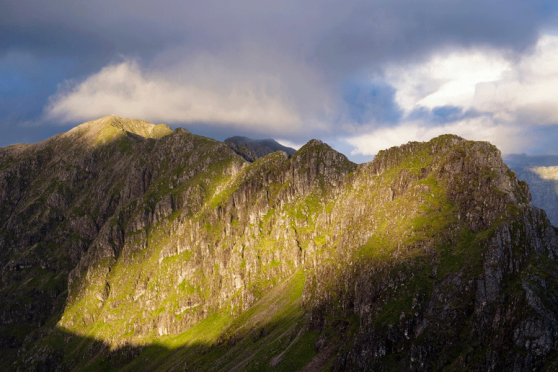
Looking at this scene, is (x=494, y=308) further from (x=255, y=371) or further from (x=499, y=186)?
(x=255, y=371)

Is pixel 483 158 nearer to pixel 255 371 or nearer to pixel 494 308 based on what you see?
→ pixel 494 308

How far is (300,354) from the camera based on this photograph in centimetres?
15825

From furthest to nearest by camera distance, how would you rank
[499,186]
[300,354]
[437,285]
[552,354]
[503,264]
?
[300,354] < [499,186] < [437,285] < [503,264] < [552,354]

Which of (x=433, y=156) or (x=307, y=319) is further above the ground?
(x=433, y=156)

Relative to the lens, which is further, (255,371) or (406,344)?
(255,371)

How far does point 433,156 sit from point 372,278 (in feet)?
274

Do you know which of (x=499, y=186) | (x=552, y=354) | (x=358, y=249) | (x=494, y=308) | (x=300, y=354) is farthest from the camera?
(x=358, y=249)

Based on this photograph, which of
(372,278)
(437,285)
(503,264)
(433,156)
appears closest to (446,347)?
(437,285)

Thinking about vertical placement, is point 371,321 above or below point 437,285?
below

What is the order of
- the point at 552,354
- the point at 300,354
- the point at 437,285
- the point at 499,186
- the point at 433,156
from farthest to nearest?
1. the point at 433,156
2. the point at 300,354
3. the point at 499,186
4. the point at 437,285
5. the point at 552,354

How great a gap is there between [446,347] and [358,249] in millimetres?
70570

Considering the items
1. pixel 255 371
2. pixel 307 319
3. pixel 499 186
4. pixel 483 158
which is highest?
pixel 483 158

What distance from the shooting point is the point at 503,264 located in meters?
116

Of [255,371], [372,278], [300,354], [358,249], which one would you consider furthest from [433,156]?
[255,371]
